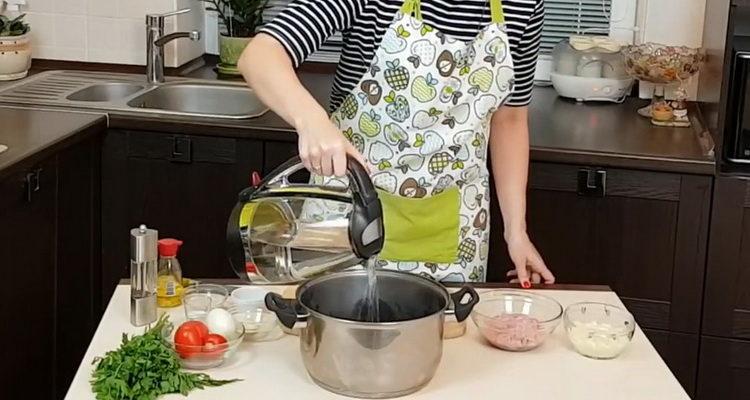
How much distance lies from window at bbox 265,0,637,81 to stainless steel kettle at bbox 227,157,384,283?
1829 millimetres

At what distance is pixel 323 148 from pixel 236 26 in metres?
1.96

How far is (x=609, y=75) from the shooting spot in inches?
122

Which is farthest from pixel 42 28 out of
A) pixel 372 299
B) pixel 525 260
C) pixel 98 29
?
pixel 372 299

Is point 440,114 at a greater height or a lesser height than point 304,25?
lesser

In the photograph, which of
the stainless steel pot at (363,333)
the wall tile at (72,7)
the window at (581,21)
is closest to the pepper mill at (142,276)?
the stainless steel pot at (363,333)

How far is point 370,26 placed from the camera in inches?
74.8

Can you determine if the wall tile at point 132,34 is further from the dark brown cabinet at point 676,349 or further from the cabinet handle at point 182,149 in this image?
the dark brown cabinet at point 676,349

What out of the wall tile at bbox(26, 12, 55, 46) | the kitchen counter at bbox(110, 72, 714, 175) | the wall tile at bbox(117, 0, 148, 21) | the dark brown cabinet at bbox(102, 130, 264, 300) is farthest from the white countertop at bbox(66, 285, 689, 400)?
the wall tile at bbox(26, 12, 55, 46)

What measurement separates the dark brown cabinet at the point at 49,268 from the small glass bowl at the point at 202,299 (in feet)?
2.41

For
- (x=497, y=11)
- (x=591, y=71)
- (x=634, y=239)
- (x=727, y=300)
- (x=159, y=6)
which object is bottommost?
(x=727, y=300)

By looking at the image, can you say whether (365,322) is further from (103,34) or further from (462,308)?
(103,34)

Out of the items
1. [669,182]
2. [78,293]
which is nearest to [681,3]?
[669,182]

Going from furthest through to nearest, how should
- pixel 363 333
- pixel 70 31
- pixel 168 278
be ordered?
pixel 70 31 < pixel 168 278 < pixel 363 333

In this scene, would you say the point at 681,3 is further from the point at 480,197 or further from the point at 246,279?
the point at 246,279
